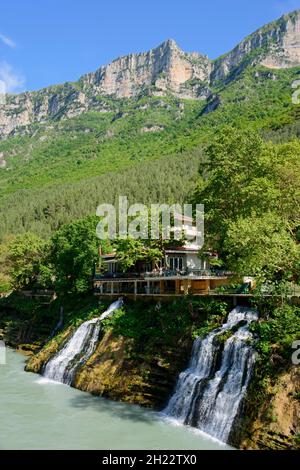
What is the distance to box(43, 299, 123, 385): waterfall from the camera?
38125 millimetres

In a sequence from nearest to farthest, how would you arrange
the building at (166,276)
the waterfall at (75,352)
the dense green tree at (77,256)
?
the waterfall at (75,352), the building at (166,276), the dense green tree at (77,256)

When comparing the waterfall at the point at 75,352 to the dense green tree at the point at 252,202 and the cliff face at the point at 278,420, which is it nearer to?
the dense green tree at the point at 252,202

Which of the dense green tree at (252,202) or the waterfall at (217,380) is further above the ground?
the dense green tree at (252,202)

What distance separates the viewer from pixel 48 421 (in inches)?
1117

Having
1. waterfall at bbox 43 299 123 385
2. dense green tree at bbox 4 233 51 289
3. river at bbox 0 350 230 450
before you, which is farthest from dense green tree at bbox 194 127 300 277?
dense green tree at bbox 4 233 51 289

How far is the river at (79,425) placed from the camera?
955 inches

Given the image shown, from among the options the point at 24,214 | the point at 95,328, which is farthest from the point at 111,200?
the point at 95,328

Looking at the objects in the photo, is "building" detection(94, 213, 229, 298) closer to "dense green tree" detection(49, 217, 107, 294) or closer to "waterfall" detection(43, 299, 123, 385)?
"dense green tree" detection(49, 217, 107, 294)

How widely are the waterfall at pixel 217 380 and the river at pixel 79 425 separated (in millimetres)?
961

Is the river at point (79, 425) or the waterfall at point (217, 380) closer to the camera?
the river at point (79, 425)

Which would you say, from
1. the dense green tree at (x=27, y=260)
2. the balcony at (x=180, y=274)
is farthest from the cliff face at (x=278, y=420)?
the dense green tree at (x=27, y=260)

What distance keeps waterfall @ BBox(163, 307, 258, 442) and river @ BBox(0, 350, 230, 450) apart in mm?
961
